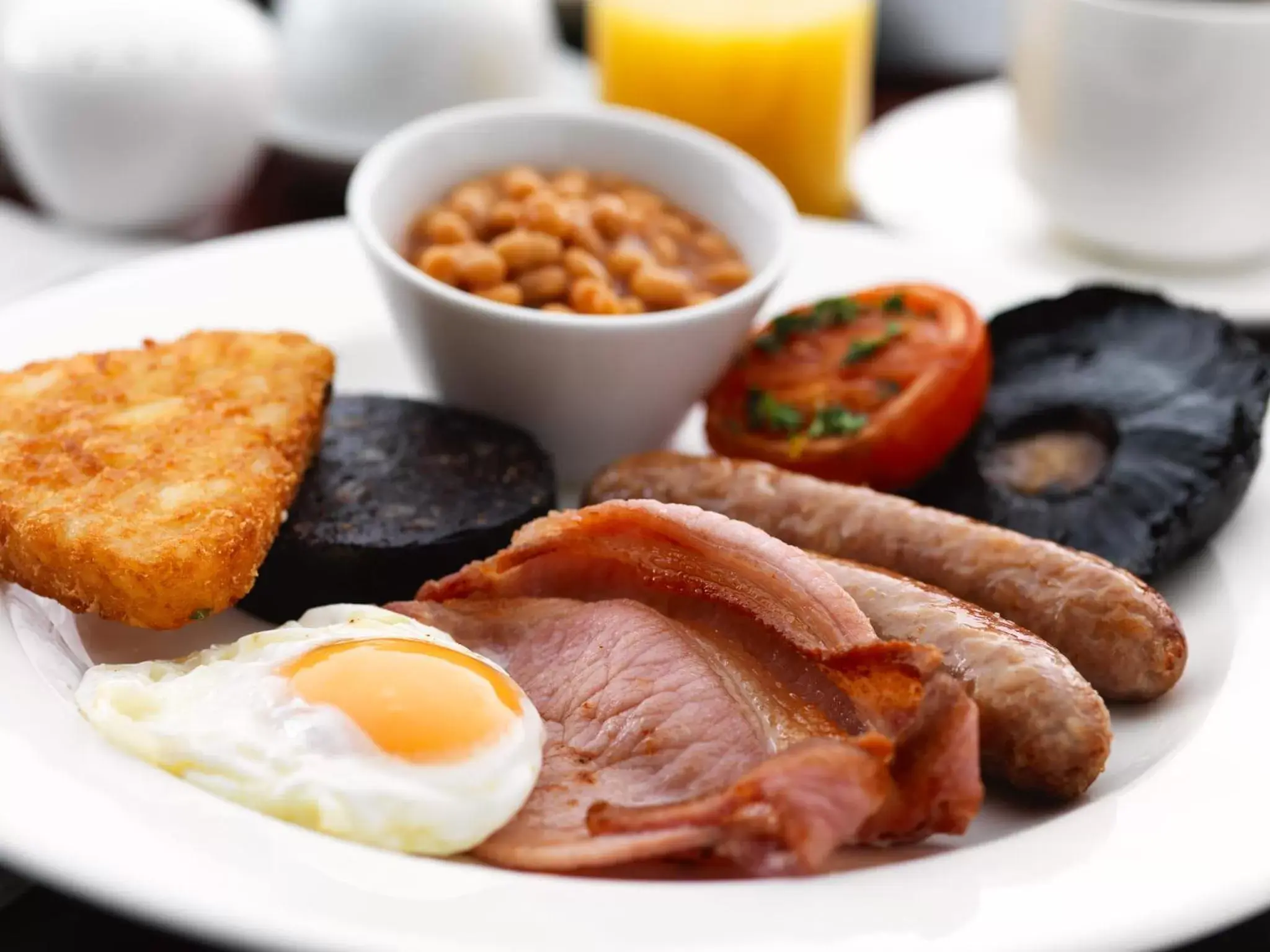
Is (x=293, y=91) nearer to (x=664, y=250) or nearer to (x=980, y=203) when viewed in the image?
(x=664, y=250)

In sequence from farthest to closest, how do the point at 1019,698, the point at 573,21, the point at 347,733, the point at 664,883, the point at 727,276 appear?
1. the point at 573,21
2. the point at 727,276
3. the point at 1019,698
4. the point at 347,733
5. the point at 664,883

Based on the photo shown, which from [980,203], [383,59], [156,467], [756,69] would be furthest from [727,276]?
[383,59]

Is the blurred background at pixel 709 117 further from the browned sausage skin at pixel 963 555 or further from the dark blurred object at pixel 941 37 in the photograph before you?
the browned sausage skin at pixel 963 555

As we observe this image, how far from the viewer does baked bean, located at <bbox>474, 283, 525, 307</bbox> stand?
8.66 ft

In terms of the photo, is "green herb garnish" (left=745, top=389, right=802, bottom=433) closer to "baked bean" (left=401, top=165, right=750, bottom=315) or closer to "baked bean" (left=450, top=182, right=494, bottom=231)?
"baked bean" (left=401, top=165, right=750, bottom=315)

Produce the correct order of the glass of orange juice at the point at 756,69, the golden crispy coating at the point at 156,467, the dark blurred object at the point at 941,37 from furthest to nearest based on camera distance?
the dark blurred object at the point at 941,37 → the glass of orange juice at the point at 756,69 → the golden crispy coating at the point at 156,467

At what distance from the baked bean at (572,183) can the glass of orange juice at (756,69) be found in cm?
118

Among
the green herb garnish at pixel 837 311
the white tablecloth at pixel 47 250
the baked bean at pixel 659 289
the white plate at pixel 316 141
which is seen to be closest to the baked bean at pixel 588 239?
the baked bean at pixel 659 289

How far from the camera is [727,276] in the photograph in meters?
2.81

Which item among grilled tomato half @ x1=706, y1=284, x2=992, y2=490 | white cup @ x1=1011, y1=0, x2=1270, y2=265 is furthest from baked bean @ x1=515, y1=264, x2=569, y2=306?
white cup @ x1=1011, y1=0, x2=1270, y2=265

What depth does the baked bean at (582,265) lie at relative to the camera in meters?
2.67

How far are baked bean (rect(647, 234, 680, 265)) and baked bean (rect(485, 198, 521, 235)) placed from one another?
0.29 meters

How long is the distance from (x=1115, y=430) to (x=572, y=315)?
1.06 m

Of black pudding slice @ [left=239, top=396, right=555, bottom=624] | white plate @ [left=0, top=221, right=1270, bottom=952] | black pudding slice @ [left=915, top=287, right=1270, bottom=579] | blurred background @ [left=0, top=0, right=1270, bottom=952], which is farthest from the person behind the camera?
blurred background @ [left=0, top=0, right=1270, bottom=952]
